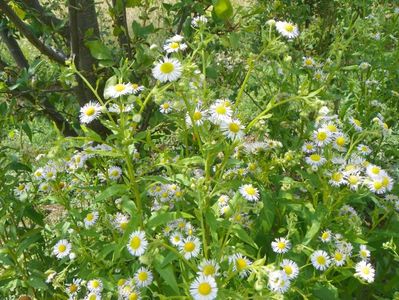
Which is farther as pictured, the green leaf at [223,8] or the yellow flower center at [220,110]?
the green leaf at [223,8]

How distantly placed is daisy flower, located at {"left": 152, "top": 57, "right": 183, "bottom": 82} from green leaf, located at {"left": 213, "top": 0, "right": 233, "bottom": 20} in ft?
1.18

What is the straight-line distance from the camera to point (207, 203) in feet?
4.83

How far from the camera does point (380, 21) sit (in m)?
2.27

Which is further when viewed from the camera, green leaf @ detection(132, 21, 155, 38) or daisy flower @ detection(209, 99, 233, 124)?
green leaf @ detection(132, 21, 155, 38)

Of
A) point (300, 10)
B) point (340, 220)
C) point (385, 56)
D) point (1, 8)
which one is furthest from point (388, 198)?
point (1, 8)

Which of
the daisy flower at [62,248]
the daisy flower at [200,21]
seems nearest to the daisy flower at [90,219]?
the daisy flower at [62,248]

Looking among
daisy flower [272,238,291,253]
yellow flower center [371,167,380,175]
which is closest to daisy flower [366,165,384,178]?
yellow flower center [371,167,380,175]

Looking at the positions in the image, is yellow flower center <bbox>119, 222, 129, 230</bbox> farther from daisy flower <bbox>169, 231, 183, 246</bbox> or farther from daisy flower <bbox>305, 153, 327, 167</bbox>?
daisy flower <bbox>305, 153, 327, 167</bbox>

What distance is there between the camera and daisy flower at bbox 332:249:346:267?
5.16 feet

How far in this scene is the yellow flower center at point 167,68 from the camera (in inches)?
55.6

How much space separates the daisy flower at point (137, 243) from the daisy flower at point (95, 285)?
0.25 metres

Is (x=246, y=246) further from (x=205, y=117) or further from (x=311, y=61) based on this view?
(x=311, y=61)

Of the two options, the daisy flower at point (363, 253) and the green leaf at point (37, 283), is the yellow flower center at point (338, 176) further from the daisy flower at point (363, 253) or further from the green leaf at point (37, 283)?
the green leaf at point (37, 283)

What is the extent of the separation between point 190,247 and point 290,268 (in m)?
0.34
